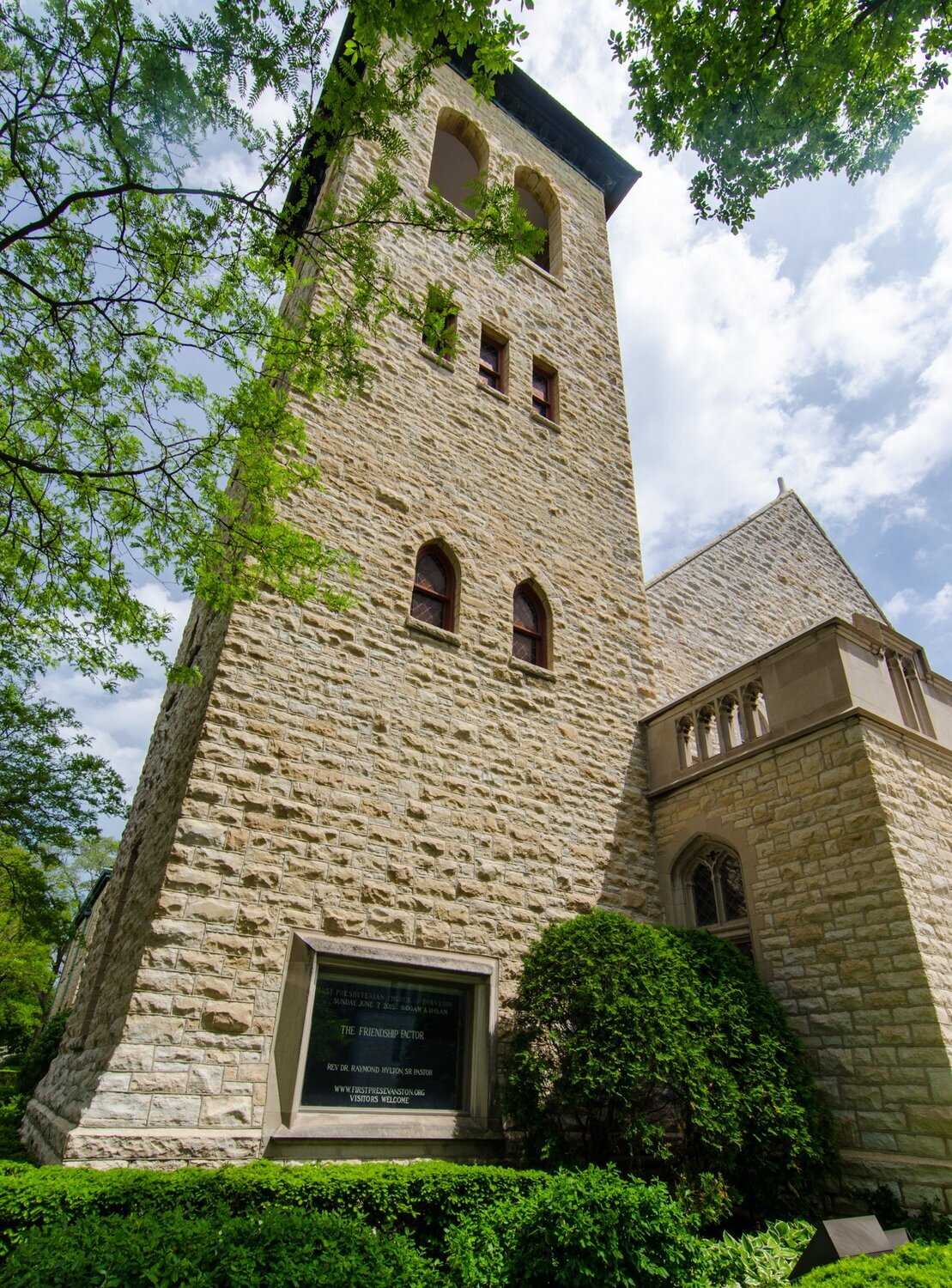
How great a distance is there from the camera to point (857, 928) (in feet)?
22.8

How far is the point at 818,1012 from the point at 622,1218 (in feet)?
A: 10.6

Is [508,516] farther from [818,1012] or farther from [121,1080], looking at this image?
[121,1080]

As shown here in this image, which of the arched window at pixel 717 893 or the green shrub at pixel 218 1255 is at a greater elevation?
the arched window at pixel 717 893

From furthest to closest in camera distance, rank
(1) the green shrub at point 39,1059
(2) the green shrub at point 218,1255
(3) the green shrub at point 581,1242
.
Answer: (1) the green shrub at point 39,1059, (3) the green shrub at point 581,1242, (2) the green shrub at point 218,1255

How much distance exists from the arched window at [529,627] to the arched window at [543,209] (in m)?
8.34

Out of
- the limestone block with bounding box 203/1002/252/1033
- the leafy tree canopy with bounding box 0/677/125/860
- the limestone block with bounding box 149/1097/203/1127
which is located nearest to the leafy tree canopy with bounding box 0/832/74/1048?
the leafy tree canopy with bounding box 0/677/125/860

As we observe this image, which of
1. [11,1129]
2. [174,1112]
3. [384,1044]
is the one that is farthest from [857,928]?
[11,1129]

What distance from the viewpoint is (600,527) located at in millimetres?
11875

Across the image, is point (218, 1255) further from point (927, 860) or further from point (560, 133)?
point (560, 133)

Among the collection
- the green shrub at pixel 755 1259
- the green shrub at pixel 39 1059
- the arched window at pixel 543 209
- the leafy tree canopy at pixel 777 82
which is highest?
the arched window at pixel 543 209

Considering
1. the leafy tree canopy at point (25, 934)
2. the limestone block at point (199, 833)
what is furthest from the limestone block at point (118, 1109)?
the leafy tree canopy at point (25, 934)

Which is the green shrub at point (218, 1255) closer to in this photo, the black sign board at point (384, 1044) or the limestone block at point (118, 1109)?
the limestone block at point (118, 1109)

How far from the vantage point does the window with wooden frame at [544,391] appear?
12.7 metres

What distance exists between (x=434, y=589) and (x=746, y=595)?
7.78m
